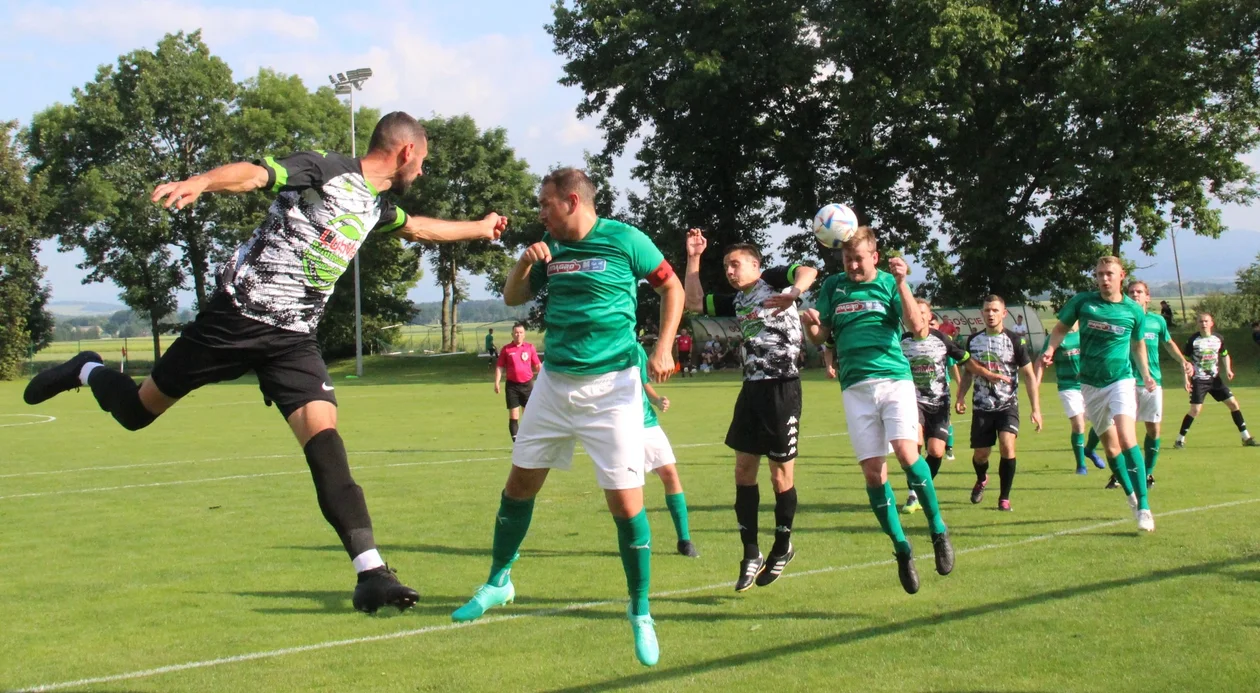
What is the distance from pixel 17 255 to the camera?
58.7m

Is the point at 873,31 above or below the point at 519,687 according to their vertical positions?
above

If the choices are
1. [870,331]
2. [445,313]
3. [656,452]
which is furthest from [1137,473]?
[445,313]

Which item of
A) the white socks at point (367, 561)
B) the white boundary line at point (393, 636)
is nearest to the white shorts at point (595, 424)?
the white socks at point (367, 561)

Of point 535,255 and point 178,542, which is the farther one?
point 178,542

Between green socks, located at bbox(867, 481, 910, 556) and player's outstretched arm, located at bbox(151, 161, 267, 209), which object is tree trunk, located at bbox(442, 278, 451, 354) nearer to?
green socks, located at bbox(867, 481, 910, 556)

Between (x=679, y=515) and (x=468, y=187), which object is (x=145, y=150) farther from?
(x=679, y=515)

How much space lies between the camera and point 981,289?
4788 centimetres

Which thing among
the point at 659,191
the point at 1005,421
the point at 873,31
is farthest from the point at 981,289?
the point at 1005,421

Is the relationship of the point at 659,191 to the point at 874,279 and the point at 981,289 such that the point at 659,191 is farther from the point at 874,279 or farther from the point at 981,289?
the point at 874,279

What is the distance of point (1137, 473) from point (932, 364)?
101 inches

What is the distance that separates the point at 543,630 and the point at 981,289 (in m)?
43.9

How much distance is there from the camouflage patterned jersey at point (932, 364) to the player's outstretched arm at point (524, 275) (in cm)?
649

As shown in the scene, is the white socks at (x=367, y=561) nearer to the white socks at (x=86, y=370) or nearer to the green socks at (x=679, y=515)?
the white socks at (x=86, y=370)

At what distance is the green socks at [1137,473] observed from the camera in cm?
979
